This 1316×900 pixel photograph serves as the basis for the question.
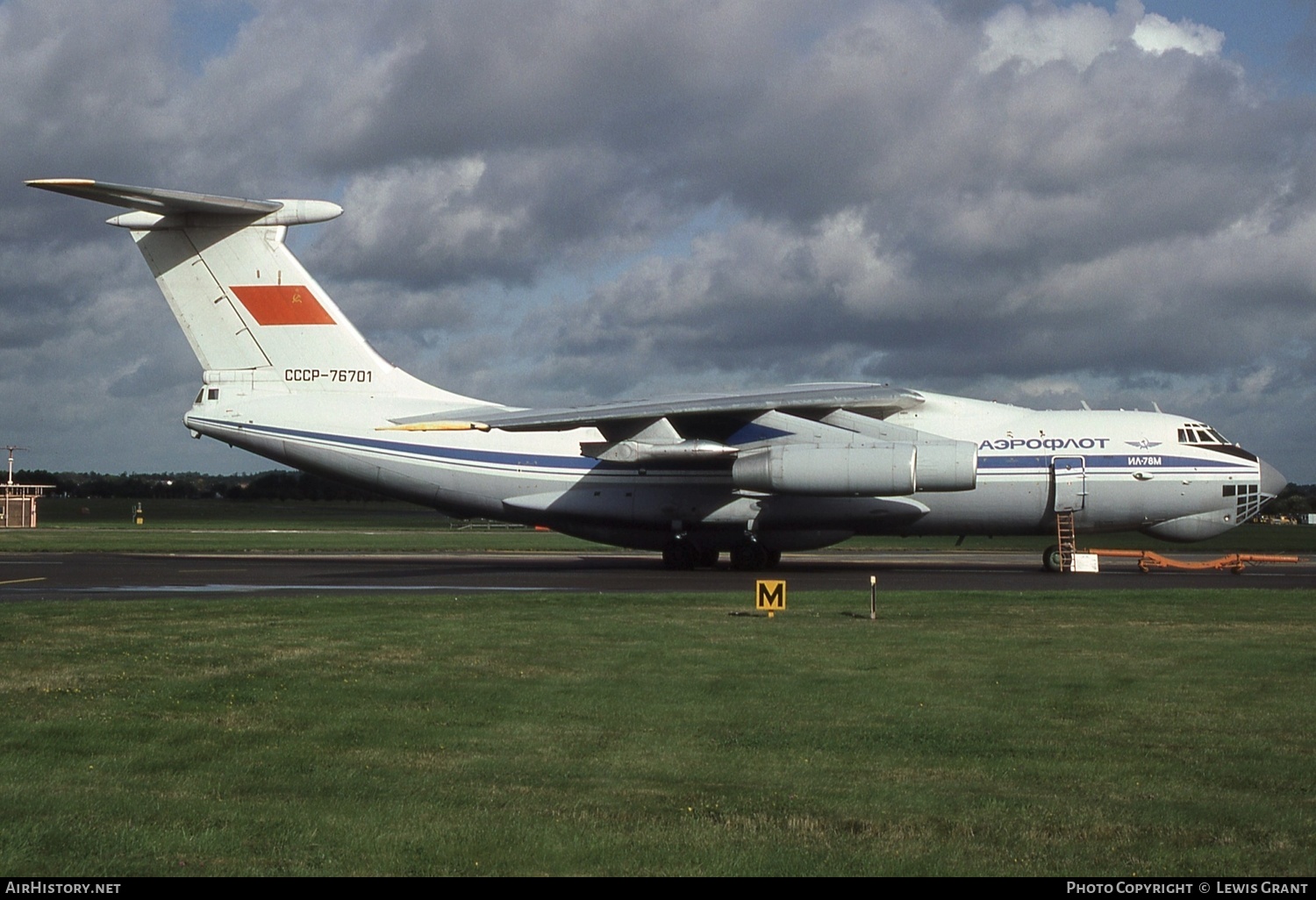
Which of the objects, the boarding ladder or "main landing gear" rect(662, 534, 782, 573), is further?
"main landing gear" rect(662, 534, 782, 573)

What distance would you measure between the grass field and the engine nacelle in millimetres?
8825

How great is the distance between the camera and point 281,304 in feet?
82.2

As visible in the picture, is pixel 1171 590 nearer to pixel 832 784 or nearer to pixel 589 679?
pixel 589 679

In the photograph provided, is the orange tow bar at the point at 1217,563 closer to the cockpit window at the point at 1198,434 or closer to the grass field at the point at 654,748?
the cockpit window at the point at 1198,434

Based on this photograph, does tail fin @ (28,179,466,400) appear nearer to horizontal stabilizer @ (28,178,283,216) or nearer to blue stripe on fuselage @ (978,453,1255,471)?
horizontal stabilizer @ (28,178,283,216)

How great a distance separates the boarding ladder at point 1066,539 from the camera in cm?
2442

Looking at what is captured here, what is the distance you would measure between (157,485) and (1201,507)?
8116 centimetres

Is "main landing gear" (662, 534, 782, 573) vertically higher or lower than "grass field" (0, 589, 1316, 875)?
higher

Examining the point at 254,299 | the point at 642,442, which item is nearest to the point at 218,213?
the point at 254,299

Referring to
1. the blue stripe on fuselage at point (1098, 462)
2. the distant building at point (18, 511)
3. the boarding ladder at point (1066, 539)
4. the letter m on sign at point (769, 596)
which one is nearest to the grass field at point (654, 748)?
the letter m on sign at point (769, 596)

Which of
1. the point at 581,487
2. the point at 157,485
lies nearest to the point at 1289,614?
the point at 581,487

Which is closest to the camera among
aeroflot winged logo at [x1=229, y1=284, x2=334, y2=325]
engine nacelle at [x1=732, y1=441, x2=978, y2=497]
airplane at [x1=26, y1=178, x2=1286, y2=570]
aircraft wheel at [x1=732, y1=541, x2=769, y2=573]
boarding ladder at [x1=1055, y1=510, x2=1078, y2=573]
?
engine nacelle at [x1=732, y1=441, x2=978, y2=497]

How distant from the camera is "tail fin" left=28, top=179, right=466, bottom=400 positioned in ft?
80.4

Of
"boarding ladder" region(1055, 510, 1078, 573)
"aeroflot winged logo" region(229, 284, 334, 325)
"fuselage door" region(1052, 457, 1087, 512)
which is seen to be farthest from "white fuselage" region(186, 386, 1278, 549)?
"aeroflot winged logo" region(229, 284, 334, 325)
